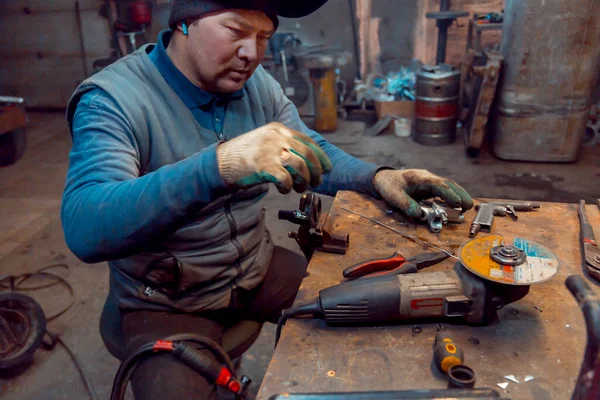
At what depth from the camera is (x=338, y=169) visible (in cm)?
166

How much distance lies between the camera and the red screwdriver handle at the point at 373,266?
45.7 inches

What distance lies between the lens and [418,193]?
1541 millimetres

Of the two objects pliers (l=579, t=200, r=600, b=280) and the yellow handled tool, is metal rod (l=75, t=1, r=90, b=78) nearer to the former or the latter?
pliers (l=579, t=200, r=600, b=280)

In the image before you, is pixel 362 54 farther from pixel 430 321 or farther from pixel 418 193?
pixel 430 321

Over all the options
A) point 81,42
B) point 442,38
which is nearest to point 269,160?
point 442,38

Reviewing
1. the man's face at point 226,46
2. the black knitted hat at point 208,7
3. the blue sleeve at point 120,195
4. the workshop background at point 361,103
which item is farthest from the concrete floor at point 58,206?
Result: the black knitted hat at point 208,7

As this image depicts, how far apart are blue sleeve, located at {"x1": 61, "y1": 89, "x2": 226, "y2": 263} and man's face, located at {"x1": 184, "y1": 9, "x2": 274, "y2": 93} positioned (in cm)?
33

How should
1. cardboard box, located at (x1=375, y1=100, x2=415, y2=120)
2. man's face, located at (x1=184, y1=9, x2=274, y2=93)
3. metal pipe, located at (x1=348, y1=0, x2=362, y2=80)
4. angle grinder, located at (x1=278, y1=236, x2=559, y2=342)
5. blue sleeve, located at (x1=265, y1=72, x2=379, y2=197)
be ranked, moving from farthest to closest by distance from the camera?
metal pipe, located at (x1=348, y1=0, x2=362, y2=80), cardboard box, located at (x1=375, y1=100, x2=415, y2=120), blue sleeve, located at (x1=265, y1=72, x2=379, y2=197), man's face, located at (x1=184, y1=9, x2=274, y2=93), angle grinder, located at (x1=278, y1=236, x2=559, y2=342)

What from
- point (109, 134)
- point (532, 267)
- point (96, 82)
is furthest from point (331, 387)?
point (96, 82)

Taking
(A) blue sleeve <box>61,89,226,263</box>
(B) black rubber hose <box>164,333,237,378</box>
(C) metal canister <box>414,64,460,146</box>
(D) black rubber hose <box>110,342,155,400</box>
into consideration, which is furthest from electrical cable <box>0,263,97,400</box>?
(C) metal canister <box>414,64,460,146</box>

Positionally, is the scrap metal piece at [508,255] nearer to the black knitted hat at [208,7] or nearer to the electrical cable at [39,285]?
the black knitted hat at [208,7]

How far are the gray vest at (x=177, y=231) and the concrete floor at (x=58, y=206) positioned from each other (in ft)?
2.84

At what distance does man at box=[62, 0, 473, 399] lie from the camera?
1.03m

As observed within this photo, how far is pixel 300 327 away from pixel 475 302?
0.39 meters
